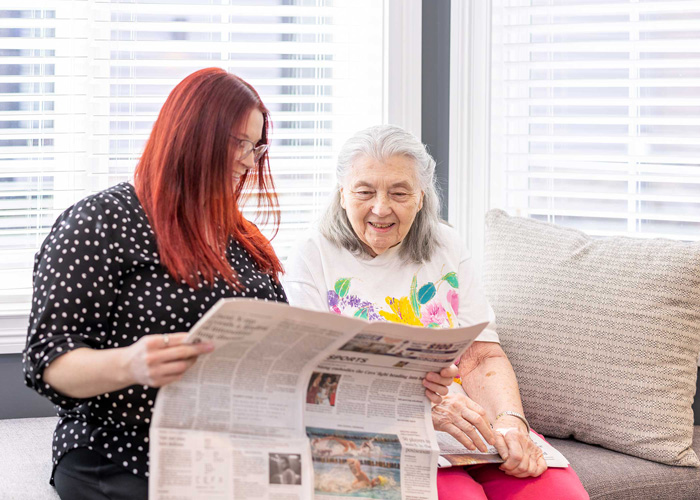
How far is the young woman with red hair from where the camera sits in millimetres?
1186

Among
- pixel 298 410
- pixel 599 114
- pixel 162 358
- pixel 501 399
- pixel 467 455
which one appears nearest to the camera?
pixel 162 358

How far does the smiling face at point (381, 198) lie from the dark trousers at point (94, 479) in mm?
825

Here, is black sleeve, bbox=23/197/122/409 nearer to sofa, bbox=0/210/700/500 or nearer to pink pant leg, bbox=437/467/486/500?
sofa, bbox=0/210/700/500

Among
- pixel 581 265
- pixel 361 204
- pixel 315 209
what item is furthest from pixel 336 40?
pixel 581 265

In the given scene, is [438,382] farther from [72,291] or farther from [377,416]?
[72,291]

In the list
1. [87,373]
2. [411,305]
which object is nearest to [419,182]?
[411,305]

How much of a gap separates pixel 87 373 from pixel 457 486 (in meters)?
0.81

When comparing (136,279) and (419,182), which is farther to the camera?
(419,182)

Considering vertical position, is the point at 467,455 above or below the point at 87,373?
below

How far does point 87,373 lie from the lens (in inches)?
45.0

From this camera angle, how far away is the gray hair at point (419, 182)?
1.85 metres

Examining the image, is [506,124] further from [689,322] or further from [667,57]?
[689,322]

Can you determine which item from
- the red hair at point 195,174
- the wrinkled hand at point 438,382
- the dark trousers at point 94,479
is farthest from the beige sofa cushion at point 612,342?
the dark trousers at point 94,479

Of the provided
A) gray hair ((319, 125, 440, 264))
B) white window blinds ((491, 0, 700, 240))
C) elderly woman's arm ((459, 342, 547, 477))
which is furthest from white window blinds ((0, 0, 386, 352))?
elderly woman's arm ((459, 342, 547, 477))
